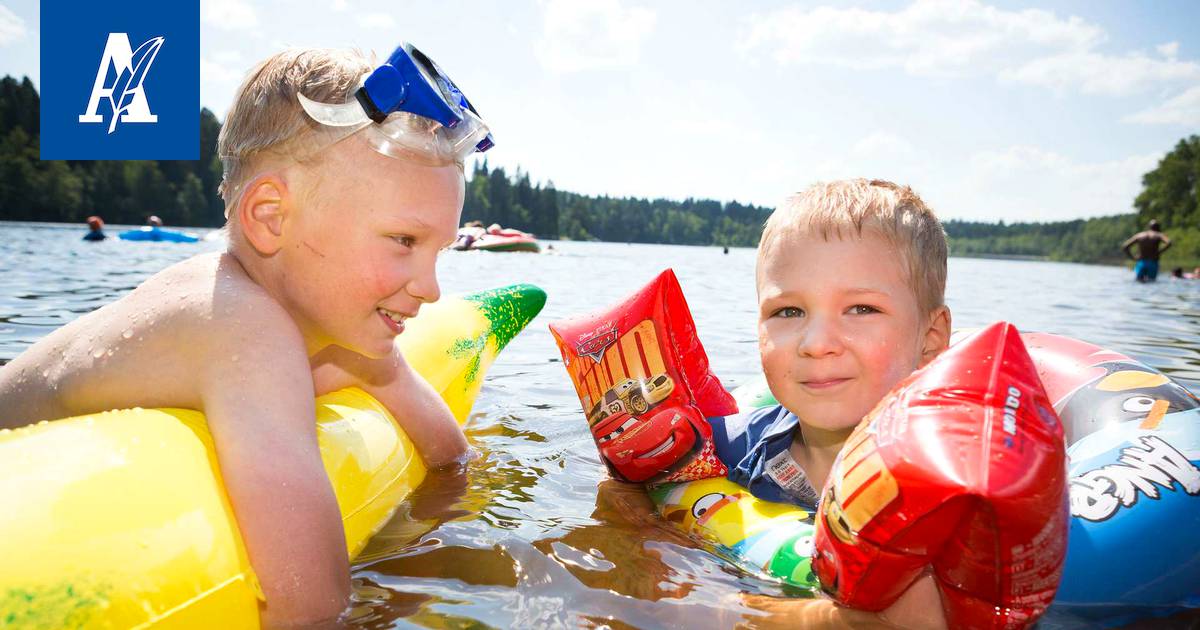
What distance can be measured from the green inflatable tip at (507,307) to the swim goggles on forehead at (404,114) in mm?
1693

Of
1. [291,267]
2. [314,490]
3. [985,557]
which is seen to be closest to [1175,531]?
[985,557]

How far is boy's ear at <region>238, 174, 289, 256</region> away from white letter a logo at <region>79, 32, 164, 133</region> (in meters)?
12.9

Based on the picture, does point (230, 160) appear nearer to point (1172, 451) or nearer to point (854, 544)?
point (854, 544)

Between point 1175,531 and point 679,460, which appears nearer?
point 1175,531

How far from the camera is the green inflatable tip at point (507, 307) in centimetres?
386

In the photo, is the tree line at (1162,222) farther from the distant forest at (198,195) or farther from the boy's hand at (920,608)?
the boy's hand at (920,608)

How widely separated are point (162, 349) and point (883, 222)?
6.19 ft

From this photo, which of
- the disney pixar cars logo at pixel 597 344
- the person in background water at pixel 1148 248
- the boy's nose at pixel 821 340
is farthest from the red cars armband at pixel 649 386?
the person in background water at pixel 1148 248

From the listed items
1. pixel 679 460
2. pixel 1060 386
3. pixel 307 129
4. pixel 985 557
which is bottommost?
pixel 679 460

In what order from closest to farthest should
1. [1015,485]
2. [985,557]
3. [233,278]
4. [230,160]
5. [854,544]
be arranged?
1. [1015,485]
2. [985,557]
3. [854,544]
4. [233,278]
5. [230,160]

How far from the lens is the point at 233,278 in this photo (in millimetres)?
1964

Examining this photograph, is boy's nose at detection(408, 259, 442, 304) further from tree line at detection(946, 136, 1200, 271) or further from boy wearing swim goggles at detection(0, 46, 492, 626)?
tree line at detection(946, 136, 1200, 271)

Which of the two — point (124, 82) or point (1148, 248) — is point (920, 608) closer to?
point (124, 82)

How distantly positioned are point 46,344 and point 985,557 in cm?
225
